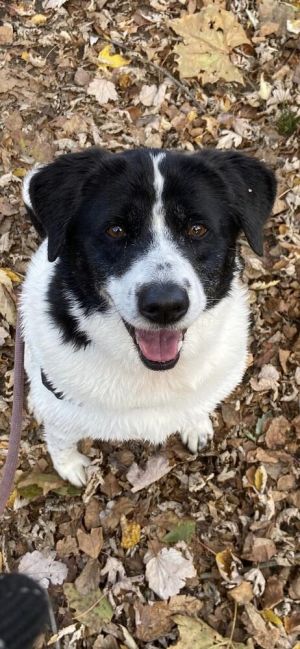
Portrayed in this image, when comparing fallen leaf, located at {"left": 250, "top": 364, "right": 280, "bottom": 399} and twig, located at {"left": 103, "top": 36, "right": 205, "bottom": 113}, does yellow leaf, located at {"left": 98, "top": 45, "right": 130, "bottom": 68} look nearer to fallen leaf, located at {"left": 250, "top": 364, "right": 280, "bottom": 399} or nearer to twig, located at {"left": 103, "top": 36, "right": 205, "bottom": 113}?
twig, located at {"left": 103, "top": 36, "right": 205, "bottom": 113}

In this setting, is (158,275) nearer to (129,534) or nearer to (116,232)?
(116,232)

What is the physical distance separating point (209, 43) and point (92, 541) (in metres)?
4.15

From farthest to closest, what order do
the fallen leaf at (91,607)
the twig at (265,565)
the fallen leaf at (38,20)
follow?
the fallen leaf at (38,20) < the twig at (265,565) < the fallen leaf at (91,607)

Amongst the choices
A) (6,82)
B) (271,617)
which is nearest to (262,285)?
(271,617)

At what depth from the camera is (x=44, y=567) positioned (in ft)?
12.4

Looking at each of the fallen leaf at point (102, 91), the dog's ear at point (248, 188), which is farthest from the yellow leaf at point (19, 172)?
the dog's ear at point (248, 188)

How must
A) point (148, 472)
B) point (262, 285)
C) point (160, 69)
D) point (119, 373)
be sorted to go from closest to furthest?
1. point (119, 373)
2. point (148, 472)
3. point (262, 285)
4. point (160, 69)

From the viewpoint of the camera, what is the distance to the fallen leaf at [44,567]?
3.74 m

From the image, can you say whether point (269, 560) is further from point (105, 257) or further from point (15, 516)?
point (105, 257)

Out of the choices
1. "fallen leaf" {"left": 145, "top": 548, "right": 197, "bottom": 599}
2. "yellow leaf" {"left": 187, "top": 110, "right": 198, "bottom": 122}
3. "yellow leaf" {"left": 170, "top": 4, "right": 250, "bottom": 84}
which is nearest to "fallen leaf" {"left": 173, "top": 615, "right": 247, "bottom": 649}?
"fallen leaf" {"left": 145, "top": 548, "right": 197, "bottom": 599}

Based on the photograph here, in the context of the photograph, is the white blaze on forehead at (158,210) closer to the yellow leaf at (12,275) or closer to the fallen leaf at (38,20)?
the yellow leaf at (12,275)

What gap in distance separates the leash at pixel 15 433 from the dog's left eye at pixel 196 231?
1.32 meters

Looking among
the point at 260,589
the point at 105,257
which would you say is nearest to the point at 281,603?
the point at 260,589

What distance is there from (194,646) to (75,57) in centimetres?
465
